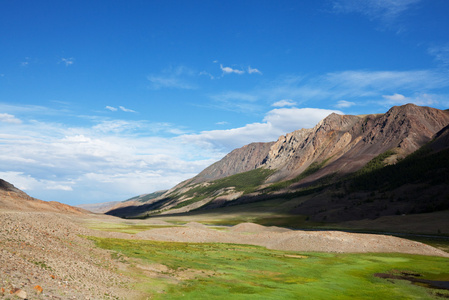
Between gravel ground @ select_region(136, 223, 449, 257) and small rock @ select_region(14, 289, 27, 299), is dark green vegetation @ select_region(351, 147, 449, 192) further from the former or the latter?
small rock @ select_region(14, 289, 27, 299)

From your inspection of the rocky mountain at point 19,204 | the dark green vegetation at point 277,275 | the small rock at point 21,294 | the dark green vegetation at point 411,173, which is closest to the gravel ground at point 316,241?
the dark green vegetation at point 277,275

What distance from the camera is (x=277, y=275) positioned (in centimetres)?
3219

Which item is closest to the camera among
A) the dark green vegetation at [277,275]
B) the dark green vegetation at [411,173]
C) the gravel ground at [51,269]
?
the gravel ground at [51,269]

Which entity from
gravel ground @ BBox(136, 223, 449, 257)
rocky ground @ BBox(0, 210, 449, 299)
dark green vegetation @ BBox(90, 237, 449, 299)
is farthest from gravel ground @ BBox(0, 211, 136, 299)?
gravel ground @ BBox(136, 223, 449, 257)

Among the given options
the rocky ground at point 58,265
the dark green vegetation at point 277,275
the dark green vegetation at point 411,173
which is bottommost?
the dark green vegetation at point 277,275

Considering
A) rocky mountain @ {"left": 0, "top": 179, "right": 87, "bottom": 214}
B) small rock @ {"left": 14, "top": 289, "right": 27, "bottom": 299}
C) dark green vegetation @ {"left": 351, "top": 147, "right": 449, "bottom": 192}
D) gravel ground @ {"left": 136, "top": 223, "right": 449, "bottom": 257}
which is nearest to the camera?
small rock @ {"left": 14, "top": 289, "right": 27, "bottom": 299}

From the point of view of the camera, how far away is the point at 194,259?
38.8 m

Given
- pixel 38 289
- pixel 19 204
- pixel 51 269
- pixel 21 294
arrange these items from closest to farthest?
pixel 21 294 < pixel 38 289 < pixel 51 269 < pixel 19 204

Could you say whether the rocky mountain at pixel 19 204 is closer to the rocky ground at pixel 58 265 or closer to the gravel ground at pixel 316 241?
the gravel ground at pixel 316 241

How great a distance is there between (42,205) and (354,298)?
137 m

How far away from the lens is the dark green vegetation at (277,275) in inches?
972

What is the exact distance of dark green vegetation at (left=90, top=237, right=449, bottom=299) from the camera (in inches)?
972

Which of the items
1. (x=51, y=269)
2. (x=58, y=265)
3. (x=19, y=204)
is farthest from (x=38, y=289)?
(x=19, y=204)

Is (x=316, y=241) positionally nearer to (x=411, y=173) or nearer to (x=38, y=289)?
(x=38, y=289)
